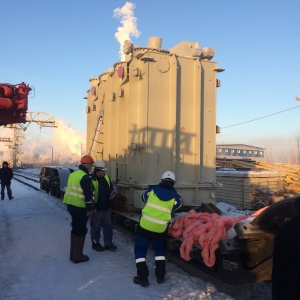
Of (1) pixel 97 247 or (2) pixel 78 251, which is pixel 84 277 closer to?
(2) pixel 78 251

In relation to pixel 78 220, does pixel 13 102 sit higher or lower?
higher

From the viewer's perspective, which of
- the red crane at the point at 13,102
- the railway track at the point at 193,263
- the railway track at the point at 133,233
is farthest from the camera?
the red crane at the point at 13,102

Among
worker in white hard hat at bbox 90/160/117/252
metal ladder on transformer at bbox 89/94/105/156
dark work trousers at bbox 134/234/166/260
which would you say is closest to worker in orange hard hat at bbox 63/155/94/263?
worker in white hard hat at bbox 90/160/117/252

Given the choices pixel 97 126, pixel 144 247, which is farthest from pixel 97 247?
A: pixel 97 126

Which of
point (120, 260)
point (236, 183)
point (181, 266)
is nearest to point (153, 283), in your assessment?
point (181, 266)

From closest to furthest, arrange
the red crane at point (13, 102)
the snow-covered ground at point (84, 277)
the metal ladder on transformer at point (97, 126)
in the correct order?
the snow-covered ground at point (84, 277), the red crane at point (13, 102), the metal ladder on transformer at point (97, 126)

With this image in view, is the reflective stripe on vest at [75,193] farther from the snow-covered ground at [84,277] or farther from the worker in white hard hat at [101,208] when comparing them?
the snow-covered ground at [84,277]

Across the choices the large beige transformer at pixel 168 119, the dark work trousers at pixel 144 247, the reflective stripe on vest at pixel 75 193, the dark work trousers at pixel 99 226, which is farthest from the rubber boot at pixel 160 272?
the large beige transformer at pixel 168 119

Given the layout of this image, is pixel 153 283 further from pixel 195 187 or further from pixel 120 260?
pixel 195 187

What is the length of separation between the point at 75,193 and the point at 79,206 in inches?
9.3

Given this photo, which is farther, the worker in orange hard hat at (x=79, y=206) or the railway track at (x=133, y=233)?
the worker in orange hard hat at (x=79, y=206)

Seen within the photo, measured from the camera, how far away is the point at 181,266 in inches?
211

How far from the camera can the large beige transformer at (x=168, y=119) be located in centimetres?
684

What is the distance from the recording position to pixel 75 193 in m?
5.85
